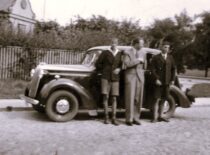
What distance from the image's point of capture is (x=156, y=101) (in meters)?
10.6

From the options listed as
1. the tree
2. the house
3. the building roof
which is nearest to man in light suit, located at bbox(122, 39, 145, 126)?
the house

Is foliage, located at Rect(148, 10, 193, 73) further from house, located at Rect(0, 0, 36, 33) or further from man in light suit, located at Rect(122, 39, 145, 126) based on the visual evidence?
man in light suit, located at Rect(122, 39, 145, 126)

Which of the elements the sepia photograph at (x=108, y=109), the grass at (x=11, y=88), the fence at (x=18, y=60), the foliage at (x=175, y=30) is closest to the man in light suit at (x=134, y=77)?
the sepia photograph at (x=108, y=109)

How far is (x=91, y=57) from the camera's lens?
1120 cm

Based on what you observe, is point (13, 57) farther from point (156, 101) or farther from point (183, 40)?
point (183, 40)

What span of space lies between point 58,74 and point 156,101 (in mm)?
2484

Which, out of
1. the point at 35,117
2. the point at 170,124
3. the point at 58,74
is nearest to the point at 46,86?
the point at 58,74

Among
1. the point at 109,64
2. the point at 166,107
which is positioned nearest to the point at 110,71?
the point at 109,64

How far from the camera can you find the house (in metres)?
45.8

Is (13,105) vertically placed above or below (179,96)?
below

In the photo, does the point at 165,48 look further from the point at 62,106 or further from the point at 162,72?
the point at 62,106

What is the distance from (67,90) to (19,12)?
40.9 m

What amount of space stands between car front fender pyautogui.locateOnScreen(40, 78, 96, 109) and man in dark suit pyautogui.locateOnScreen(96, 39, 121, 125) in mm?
481

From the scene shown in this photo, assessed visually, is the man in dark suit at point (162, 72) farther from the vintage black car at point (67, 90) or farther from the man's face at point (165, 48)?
the vintage black car at point (67, 90)
